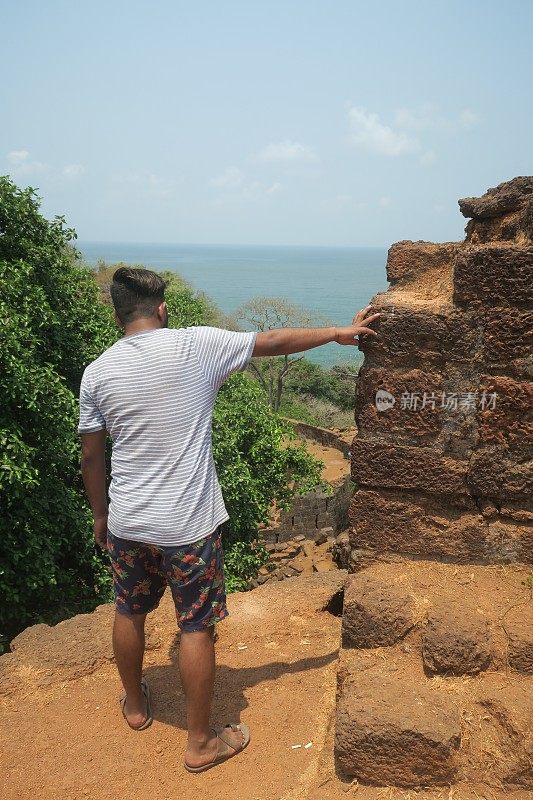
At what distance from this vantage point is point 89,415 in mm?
2701

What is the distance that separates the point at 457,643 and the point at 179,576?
115 centimetres

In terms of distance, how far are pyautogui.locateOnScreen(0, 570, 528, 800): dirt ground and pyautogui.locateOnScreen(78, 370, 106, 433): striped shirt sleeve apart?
150cm

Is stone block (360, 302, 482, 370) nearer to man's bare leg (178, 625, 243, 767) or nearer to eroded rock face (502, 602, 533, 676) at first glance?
eroded rock face (502, 602, 533, 676)

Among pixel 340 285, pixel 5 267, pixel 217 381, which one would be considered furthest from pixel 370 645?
pixel 340 285

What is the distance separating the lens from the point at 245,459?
10.7 metres

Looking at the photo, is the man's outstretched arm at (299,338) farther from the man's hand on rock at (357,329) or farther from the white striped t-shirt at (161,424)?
the white striped t-shirt at (161,424)

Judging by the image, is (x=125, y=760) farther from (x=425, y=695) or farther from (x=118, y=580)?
(x=425, y=695)

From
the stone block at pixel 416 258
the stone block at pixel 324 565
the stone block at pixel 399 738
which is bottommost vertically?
the stone block at pixel 324 565

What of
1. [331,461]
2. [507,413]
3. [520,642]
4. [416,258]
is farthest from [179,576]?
[331,461]

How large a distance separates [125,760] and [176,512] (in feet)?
4.10

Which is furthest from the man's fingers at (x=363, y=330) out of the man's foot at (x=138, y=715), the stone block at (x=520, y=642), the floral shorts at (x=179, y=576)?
the man's foot at (x=138, y=715)

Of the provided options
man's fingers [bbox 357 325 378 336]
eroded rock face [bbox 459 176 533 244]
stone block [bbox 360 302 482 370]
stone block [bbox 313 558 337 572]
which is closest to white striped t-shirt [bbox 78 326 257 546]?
man's fingers [bbox 357 325 378 336]

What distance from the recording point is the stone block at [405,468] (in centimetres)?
305

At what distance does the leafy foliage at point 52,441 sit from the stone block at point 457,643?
4307 mm
